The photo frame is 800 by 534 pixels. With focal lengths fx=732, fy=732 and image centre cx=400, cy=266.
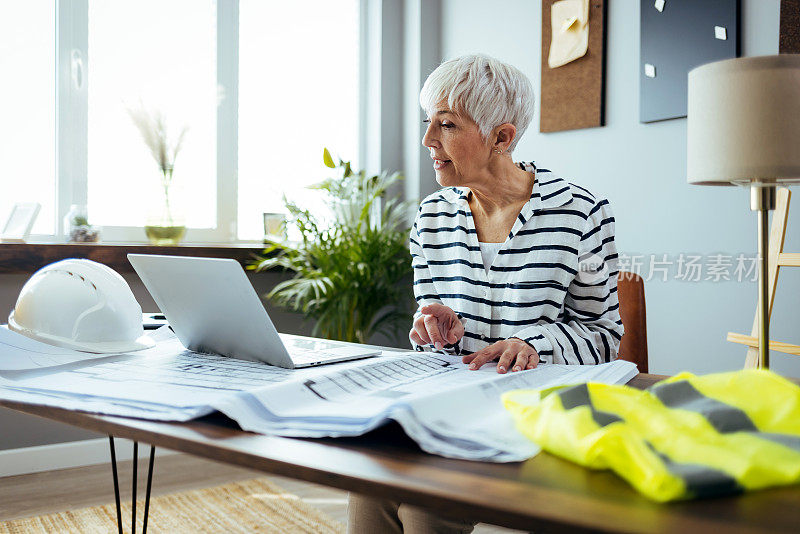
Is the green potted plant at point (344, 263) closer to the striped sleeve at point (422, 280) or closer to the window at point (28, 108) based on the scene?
the window at point (28, 108)

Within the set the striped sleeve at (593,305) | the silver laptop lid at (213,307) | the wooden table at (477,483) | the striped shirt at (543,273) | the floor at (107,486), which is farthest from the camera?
the floor at (107,486)

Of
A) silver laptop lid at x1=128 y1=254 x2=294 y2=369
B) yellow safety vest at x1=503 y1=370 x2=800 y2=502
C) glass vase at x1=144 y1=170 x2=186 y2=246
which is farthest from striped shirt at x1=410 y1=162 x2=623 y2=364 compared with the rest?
glass vase at x1=144 y1=170 x2=186 y2=246

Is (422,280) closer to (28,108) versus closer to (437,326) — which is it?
(437,326)

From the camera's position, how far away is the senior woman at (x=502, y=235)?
1.55 meters

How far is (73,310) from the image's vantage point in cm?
112

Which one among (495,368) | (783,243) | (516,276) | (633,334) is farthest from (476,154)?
(783,243)

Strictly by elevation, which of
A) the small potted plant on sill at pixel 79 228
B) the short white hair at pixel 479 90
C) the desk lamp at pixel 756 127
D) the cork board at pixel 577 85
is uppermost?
the cork board at pixel 577 85

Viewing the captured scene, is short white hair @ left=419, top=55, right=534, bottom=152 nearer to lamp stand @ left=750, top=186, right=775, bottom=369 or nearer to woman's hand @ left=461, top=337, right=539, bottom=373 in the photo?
lamp stand @ left=750, top=186, right=775, bottom=369

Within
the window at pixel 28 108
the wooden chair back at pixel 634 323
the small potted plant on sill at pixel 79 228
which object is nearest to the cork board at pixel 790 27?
the wooden chair back at pixel 634 323

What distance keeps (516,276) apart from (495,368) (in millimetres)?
574

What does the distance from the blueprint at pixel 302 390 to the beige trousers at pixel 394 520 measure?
24 cm

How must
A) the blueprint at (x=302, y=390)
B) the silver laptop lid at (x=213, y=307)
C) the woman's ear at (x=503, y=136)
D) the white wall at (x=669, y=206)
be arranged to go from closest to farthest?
the blueprint at (x=302, y=390), the silver laptop lid at (x=213, y=307), the woman's ear at (x=503, y=136), the white wall at (x=669, y=206)

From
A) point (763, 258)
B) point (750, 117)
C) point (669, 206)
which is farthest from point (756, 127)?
point (669, 206)

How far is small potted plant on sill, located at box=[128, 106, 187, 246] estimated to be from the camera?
3.03 meters
